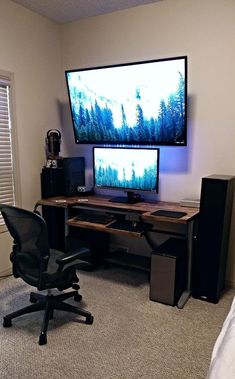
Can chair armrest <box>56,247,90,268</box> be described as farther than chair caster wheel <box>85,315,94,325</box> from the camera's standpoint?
No

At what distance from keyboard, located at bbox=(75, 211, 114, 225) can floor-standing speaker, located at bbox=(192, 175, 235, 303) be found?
816 mm

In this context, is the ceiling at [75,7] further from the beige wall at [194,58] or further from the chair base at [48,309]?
the chair base at [48,309]

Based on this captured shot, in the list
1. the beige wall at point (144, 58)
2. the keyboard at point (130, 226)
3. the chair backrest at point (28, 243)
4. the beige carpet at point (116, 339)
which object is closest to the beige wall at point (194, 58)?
the beige wall at point (144, 58)

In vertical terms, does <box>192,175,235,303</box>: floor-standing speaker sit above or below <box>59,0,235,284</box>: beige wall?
below

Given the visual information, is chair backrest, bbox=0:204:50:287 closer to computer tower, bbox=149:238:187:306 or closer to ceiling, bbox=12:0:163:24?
computer tower, bbox=149:238:187:306

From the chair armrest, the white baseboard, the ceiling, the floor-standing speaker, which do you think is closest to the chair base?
the chair armrest

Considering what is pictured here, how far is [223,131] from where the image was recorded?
270 cm

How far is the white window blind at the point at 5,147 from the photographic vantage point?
289 centimetres

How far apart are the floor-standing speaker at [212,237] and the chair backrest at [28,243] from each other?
128 centimetres

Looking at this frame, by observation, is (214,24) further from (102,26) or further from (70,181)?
(70,181)

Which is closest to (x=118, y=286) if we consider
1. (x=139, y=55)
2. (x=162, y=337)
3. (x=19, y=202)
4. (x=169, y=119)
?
(x=162, y=337)

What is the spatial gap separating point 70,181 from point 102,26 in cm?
171

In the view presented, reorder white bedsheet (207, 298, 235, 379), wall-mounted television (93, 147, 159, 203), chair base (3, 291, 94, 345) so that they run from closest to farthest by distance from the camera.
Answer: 1. white bedsheet (207, 298, 235, 379)
2. chair base (3, 291, 94, 345)
3. wall-mounted television (93, 147, 159, 203)

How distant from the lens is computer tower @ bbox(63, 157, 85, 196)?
323 centimetres
